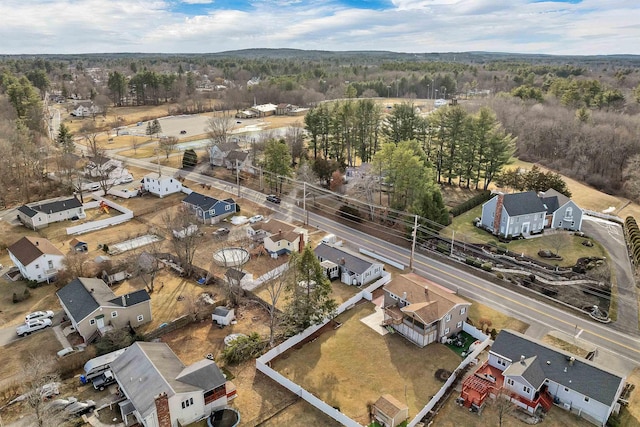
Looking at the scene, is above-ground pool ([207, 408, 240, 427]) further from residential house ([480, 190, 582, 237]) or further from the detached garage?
residential house ([480, 190, 582, 237])

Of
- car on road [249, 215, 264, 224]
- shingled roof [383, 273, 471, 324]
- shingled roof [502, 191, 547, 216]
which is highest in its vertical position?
shingled roof [502, 191, 547, 216]

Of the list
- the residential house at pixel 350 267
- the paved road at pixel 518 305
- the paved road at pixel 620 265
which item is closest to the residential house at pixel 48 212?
the paved road at pixel 518 305

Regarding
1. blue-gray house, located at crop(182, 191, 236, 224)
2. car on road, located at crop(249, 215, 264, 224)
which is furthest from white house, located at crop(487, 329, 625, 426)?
blue-gray house, located at crop(182, 191, 236, 224)

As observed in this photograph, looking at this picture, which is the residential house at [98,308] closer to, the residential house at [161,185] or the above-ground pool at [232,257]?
the above-ground pool at [232,257]

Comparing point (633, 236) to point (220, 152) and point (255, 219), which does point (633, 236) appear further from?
point (220, 152)

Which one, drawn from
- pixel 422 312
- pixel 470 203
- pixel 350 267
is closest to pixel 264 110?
pixel 470 203

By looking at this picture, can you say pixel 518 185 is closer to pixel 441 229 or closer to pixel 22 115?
pixel 441 229

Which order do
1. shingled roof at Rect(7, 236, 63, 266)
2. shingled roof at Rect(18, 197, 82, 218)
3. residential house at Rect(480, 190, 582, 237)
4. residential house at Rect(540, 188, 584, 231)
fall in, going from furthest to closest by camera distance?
shingled roof at Rect(18, 197, 82, 218) → residential house at Rect(540, 188, 584, 231) → residential house at Rect(480, 190, 582, 237) → shingled roof at Rect(7, 236, 63, 266)
